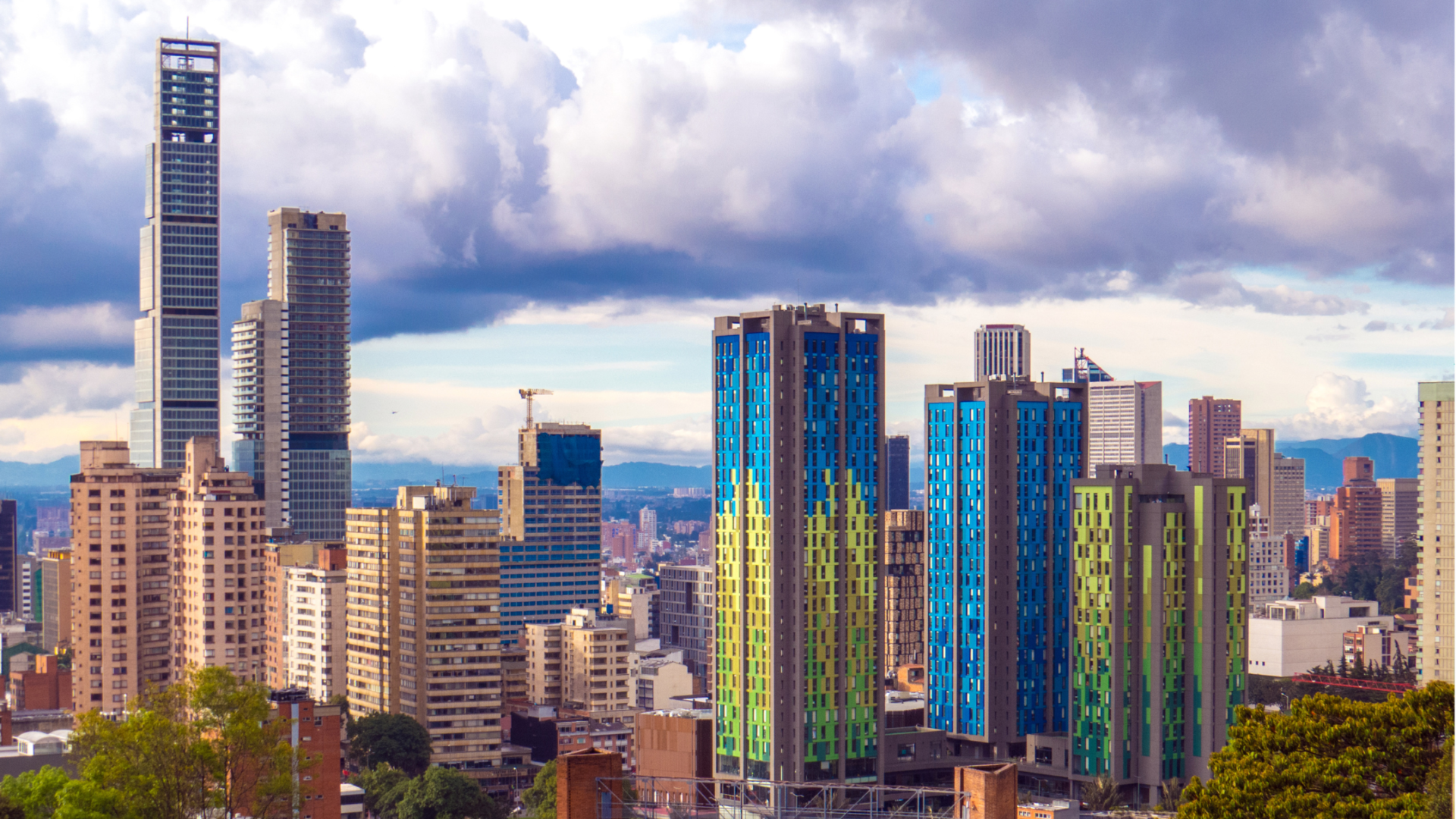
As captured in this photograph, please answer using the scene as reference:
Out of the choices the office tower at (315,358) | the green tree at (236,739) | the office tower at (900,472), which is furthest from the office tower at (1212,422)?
the green tree at (236,739)

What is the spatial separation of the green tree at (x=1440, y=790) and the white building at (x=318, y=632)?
66.0m

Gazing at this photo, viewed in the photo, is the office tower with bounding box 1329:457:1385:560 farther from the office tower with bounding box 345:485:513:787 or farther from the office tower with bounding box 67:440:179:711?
the office tower with bounding box 67:440:179:711

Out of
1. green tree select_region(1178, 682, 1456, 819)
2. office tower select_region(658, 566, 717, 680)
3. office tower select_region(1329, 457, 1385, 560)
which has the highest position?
green tree select_region(1178, 682, 1456, 819)

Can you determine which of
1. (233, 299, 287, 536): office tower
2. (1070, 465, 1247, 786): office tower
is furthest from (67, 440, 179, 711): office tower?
(233, 299, 287, 536): office tower

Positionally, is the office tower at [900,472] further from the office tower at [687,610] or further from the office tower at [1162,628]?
the office tower at [1162,628]

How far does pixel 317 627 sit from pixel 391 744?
1774 cm

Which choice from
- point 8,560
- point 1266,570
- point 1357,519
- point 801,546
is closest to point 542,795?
point 801,546

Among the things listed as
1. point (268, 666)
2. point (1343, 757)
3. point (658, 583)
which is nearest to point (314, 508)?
point (658, 583)

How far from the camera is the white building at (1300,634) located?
10044 centimetres

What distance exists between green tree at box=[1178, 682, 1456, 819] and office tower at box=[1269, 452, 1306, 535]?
15834cm

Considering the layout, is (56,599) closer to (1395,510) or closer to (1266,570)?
(1266,570)

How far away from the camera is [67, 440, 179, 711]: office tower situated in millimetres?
Answer: 71750

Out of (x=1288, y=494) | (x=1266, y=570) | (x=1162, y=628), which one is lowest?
(x=1266, y=570)

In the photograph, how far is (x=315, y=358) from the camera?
156500 millimetres
